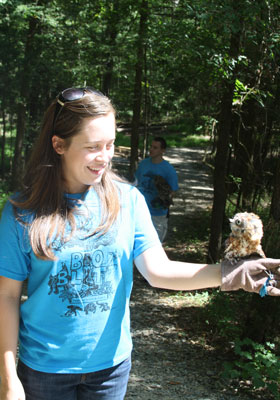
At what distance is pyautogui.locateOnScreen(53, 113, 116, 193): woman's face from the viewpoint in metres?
1.68

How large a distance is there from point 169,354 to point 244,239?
11.0 ft

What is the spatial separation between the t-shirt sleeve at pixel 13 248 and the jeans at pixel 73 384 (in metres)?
0.37

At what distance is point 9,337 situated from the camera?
64.1 inches

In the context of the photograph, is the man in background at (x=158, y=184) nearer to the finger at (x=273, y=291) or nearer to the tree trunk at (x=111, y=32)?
the tree trunk at (x=111, y=32)

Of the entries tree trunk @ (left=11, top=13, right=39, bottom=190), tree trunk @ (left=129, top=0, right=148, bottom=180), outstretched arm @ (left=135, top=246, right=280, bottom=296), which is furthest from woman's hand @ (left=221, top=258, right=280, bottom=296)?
tree trunk @ (left=11, top=13, right=39, bottom=190)

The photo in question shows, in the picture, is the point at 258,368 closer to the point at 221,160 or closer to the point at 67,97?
the point at 221,160

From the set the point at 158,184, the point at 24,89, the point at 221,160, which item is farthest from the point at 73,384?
the point at 24,89

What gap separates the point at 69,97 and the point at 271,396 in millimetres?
3422

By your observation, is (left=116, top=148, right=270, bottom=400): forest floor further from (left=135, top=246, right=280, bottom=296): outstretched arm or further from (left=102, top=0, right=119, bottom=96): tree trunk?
(left=102, top=0, right=119, bottom=96): tree trunk

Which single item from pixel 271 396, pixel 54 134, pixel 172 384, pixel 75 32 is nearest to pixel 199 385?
pixel 172 384

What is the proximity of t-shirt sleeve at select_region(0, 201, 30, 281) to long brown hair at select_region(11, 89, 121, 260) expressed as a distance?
32mm

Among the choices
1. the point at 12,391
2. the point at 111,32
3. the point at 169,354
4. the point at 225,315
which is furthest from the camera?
the point at 111,32

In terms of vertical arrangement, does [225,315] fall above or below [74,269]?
below

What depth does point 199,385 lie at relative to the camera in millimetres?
4199
